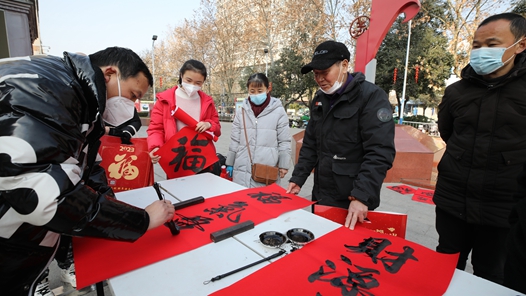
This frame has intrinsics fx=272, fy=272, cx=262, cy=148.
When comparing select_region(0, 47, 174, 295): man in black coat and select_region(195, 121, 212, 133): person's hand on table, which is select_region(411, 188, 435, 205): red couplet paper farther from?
select_region(0, 47, 174, 295): man in black coat

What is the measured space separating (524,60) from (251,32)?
2221cm

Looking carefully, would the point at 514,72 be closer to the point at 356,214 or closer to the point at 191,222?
the point at 356,214

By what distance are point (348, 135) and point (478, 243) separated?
3.03ft

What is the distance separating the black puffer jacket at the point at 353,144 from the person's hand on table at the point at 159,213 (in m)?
0.90

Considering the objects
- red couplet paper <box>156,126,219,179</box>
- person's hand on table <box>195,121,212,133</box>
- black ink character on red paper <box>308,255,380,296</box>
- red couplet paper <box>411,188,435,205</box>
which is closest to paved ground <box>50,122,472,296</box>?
red couplet paper <box>411,188,435,205</box>

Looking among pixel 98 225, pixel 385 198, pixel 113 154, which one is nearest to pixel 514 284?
pixel 98 225

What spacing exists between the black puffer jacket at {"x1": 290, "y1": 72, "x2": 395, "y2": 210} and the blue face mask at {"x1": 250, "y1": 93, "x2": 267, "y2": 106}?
3.27 feet

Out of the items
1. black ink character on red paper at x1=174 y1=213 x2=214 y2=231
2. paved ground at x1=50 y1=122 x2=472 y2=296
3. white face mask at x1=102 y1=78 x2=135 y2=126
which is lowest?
paved ground at x1=50 y1=122 x2=472 y2=296

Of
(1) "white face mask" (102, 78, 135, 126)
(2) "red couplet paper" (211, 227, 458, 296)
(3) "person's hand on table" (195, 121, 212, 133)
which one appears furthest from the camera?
(3) "person's hand on table" (195, 121, 212, 133)

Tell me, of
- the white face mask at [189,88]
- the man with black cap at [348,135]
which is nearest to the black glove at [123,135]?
the white face mask at [189,88]

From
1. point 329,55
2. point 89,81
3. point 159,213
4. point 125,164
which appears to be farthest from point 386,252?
point 125,164

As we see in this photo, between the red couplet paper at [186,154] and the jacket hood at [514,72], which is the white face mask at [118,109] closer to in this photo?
the red couplet paper at [186,154]

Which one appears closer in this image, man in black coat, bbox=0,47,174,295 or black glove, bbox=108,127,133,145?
man in black coat, bbox=0,47,174,295

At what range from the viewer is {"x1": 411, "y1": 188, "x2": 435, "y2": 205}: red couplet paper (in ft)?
13.4
